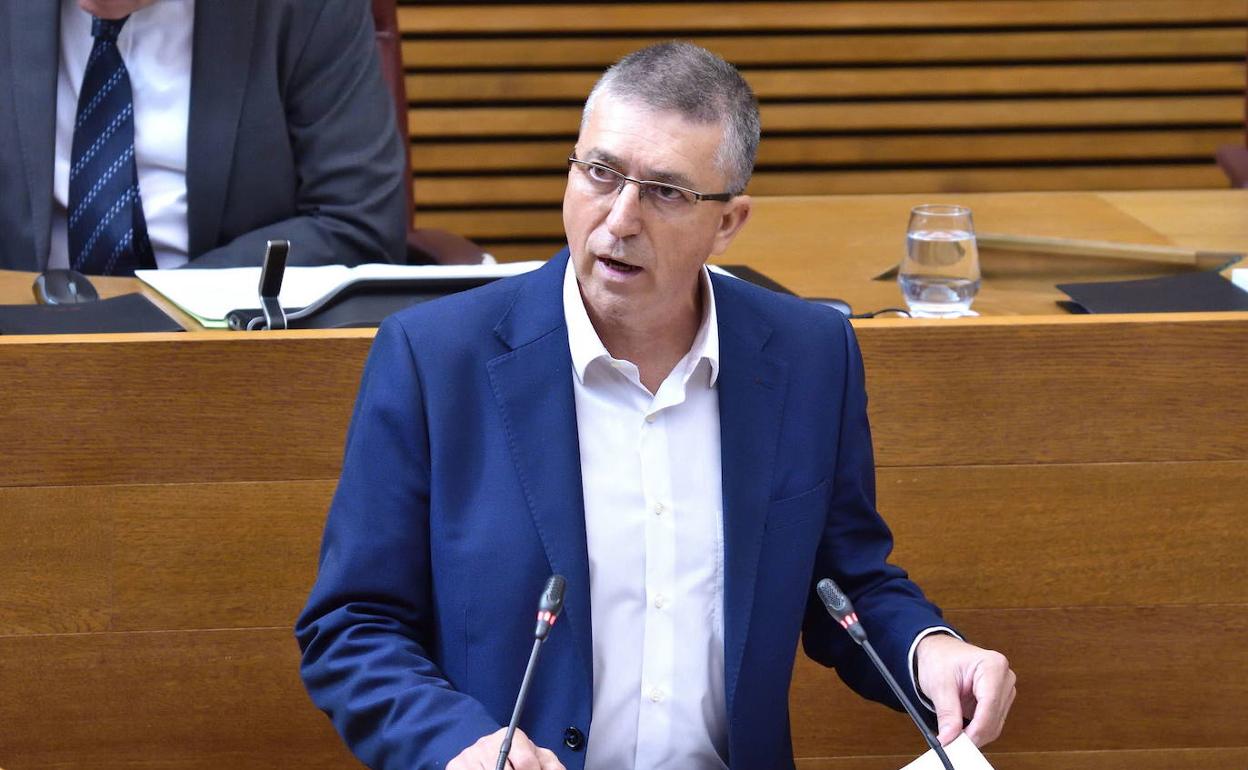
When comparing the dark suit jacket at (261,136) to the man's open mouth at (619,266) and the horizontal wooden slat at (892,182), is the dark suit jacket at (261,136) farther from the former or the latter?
the horizontal wooden slat at (892,182)

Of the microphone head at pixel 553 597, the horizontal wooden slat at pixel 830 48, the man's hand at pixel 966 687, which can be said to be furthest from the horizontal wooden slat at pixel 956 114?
the microphone head at pixel 553 597

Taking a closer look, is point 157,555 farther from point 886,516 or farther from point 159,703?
point 886,516

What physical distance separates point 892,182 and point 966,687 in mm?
3562

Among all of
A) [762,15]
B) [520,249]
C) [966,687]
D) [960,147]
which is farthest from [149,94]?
[960,147]

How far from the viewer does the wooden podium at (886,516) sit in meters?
1.90

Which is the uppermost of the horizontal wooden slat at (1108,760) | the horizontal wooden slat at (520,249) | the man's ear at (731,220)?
the man's ear at (731,220)

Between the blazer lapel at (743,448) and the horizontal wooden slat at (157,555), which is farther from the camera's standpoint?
the horizontal wooden slat at (157,555)

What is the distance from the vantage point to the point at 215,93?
254cm

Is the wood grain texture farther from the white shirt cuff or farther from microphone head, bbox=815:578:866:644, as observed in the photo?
microphone head, bbox=815:578:866:644

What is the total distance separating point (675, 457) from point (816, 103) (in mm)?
3442

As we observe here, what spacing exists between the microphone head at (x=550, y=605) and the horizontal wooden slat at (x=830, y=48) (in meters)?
3.56

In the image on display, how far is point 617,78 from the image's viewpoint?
1.44 m

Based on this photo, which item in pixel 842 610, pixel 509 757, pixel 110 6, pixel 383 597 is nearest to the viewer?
→ pixel 509 757

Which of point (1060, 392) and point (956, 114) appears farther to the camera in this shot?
point (956, 114)
